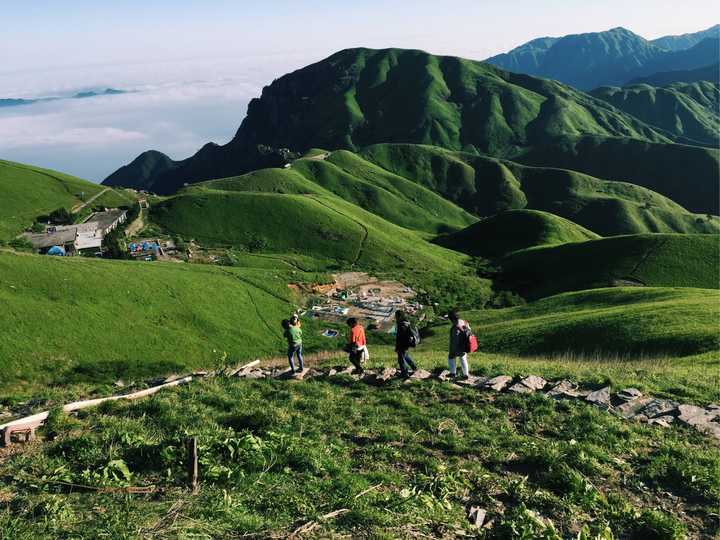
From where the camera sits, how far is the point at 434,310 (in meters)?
77.9

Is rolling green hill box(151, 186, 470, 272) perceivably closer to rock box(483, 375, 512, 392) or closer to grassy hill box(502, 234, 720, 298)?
grassy hill box(502, 234, 720, 298)

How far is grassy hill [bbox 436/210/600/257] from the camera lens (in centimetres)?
13012

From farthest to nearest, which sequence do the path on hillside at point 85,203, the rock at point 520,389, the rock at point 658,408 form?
1. the path on hillside at point 85,203
2. the rock at point 520,389
3. the rock at point 658,408

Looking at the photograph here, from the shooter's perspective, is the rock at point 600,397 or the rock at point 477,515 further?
the rock at point 600,397

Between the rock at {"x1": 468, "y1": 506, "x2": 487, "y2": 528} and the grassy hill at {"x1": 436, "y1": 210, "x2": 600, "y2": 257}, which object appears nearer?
the rock at {"x1": 468, "y1": 506, "x2": 487, "y2": 528}

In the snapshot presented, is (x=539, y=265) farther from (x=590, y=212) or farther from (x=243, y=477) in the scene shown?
(x=590, y=212)

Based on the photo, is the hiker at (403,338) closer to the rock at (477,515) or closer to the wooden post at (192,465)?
the rock at (477,515)

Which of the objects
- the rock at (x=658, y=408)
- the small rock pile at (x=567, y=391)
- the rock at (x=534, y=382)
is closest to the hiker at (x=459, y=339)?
the small rock pile at (x=567, y=391)

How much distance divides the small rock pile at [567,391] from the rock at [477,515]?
7.92 m

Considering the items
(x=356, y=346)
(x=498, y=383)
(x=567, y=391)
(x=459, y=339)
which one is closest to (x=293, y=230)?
(x=356, y=346)

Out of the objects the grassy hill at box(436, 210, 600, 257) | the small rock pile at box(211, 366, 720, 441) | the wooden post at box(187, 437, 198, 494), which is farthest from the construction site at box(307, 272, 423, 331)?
the wooden post at box(187, 437, 198, 494)

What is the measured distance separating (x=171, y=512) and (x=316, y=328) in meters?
54.4

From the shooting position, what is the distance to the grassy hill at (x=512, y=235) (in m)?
130

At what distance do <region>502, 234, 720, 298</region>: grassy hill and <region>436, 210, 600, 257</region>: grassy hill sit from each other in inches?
1071
